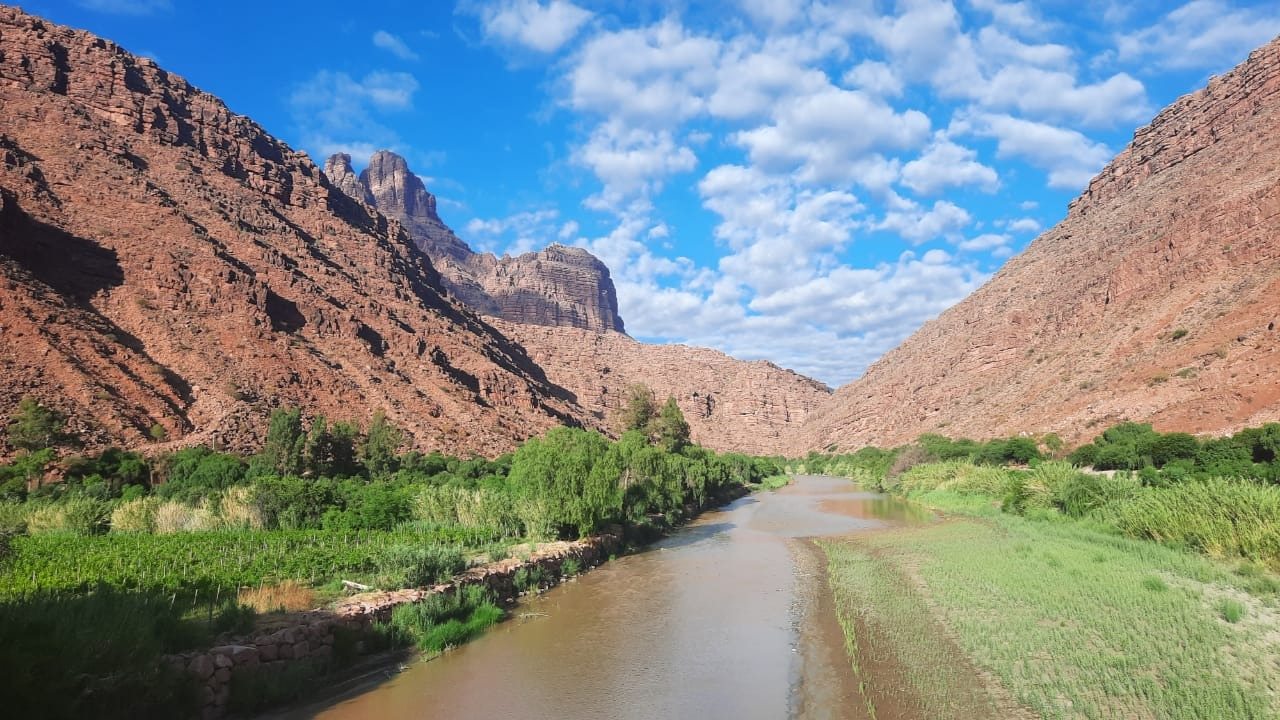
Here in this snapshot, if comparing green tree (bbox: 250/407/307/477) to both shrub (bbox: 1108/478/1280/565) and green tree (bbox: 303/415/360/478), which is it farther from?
shrub (bbox: 1108/478/1280/565)

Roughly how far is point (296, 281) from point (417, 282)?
29.1 m

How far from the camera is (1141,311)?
64.8 meters

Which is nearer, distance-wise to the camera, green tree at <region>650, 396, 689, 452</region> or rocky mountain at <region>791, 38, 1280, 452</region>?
rocky mountain at <region>791, 38, 1280, 452</region>

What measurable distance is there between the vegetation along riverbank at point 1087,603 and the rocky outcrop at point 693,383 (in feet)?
341

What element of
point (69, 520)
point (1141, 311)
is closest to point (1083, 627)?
point (69, 520)

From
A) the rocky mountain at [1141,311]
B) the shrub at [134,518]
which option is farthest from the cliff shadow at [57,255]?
the rocky mountain at [1141,311]

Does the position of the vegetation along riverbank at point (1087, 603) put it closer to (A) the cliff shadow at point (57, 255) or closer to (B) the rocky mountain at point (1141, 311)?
(B) the rocky mountain at point (1141, 311)

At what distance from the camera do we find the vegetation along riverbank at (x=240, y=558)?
8078 mm

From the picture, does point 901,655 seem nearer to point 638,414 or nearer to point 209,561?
point 209,561

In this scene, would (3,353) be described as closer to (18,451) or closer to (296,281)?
(18,451)

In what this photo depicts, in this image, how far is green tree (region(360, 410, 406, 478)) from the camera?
4825cm

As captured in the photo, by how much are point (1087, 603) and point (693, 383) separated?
14764 cm

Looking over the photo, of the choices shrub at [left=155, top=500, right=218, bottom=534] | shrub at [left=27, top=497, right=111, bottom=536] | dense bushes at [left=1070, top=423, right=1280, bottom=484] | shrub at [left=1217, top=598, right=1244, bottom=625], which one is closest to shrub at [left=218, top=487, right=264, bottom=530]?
shrub at [left=155, top=500, right=218, bottom=534]

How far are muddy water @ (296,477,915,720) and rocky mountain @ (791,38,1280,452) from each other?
1538 inches
